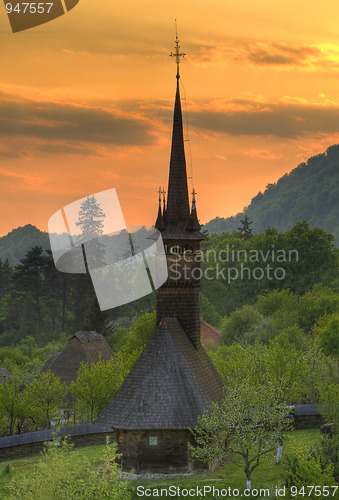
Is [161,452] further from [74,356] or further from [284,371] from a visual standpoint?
[74,356]

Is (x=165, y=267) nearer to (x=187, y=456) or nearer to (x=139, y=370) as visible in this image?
(x=139, y=370)

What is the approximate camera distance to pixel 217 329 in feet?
308

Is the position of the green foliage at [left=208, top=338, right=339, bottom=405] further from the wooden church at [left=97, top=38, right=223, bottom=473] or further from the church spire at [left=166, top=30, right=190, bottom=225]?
the church spire at [left=166, top=30, right=190, bottom=225]

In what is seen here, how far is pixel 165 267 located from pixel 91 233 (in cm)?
7435

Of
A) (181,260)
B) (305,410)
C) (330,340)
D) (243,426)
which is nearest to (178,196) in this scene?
(181,260)

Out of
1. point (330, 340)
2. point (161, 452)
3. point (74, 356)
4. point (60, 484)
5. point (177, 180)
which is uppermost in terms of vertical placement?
point (177, 180)

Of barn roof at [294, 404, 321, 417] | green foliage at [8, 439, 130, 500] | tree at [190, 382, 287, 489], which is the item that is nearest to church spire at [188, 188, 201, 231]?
tree at [190, 382, 287, 489]

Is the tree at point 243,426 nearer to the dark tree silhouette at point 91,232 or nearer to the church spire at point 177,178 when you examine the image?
the church spire at point 177,178

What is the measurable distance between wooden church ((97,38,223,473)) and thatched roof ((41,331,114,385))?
27.4 metres

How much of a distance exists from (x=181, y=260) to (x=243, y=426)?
→ 9796 millimetres

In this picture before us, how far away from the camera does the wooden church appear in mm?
36156

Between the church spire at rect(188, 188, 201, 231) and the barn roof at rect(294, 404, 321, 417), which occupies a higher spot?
the church spire at rect(188, 188, 201, 231)

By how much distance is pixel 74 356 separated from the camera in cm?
6694

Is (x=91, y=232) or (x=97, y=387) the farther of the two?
(x=91, y=232)
